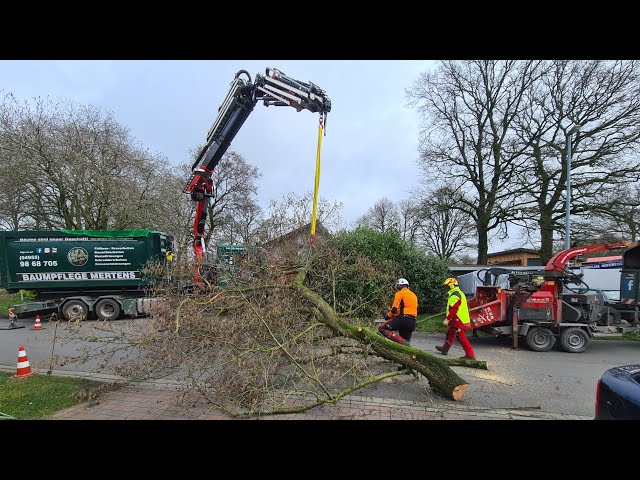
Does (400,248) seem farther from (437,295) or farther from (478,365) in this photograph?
(478,365)

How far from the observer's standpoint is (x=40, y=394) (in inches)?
182

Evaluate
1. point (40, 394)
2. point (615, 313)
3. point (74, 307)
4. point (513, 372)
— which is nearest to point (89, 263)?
point (74, 307)

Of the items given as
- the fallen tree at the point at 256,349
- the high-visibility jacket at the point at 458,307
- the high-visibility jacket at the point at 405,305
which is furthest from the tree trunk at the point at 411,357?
the high-visibility jacket at the point at 458,307

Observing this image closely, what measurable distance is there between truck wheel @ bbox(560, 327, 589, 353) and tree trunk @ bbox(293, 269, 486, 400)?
4914 millimetres

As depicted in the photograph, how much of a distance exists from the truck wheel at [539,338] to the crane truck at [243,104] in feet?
Result: 23.1

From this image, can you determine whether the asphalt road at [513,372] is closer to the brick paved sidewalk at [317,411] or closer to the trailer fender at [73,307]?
the brick paved sidewalk at [317,411]

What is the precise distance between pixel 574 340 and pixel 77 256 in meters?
15.2

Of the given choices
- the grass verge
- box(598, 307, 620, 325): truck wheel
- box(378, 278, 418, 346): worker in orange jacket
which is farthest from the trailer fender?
box(598, 307, 620, 325): truck wheel

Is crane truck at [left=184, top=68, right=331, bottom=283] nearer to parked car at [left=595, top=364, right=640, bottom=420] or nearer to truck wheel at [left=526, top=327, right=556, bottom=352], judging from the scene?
parked car at [left=595, top=364, right=640, bottom=420]

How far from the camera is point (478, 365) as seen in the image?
5.90 meters

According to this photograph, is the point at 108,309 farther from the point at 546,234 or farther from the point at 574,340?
the point at 546,234

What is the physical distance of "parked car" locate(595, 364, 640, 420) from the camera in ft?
7.20
